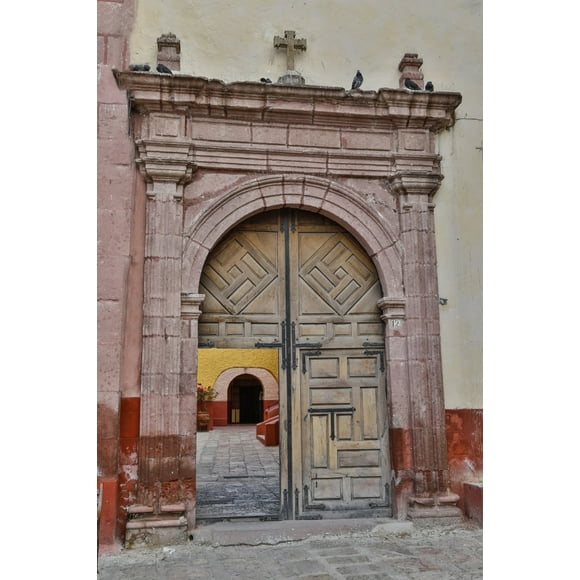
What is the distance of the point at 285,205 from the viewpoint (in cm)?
535

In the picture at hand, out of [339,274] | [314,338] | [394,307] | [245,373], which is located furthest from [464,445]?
[245,373]

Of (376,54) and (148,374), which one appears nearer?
(148,374)

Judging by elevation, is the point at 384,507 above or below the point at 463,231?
below

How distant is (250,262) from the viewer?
5469mm

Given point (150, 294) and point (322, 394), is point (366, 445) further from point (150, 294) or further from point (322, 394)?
point (150, 294)

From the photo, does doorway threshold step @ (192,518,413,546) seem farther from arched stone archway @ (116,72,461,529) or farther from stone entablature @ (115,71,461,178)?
stone entablature @ (115,71,461,178)

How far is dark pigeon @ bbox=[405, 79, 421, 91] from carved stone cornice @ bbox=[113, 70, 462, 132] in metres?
0.09

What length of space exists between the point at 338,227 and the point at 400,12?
2.12 meters

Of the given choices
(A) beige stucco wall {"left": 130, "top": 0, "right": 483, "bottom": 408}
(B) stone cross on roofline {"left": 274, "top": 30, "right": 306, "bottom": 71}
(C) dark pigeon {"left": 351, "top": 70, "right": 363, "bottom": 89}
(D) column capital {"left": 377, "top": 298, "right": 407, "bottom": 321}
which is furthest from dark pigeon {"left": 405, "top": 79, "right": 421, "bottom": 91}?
(D) column capital {"left": 377, "top": 298, "right": 407, "bottom": 321}

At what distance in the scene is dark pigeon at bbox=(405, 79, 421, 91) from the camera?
5438 millimetres

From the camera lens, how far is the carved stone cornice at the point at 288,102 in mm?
5043

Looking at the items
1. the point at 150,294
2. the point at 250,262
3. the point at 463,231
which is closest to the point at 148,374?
the point at 150,294

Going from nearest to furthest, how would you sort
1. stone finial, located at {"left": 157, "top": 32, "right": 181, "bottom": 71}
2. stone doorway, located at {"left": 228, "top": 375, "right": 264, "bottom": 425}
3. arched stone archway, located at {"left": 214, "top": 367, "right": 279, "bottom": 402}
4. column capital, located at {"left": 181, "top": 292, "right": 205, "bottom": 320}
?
1. column capital, located at {"left": 181, "top": 292, "right": 205, "bottom": 320}
2. stone finial, located at {"left": 157, "top": 32, "right": 181, "bottom": 71}
3. arched stone archway, located at {"left": 214, "top": 367, "right": 279, "bottom": 402}
4. stone doorway, located at {"left": 228, "top": 375, "right": 264, "bottom": 425}

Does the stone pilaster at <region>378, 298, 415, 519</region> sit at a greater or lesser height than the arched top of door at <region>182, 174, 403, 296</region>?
lesser
